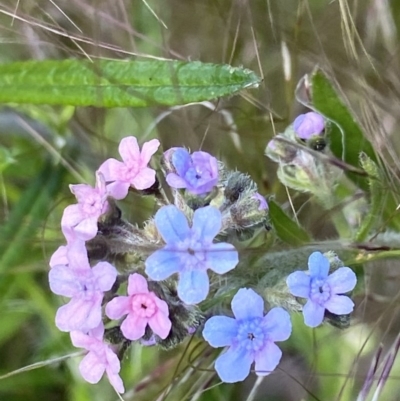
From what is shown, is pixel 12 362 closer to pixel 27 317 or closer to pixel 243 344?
pixel 27 317

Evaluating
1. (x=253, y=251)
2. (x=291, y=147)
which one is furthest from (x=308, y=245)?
(x=291, y=147)

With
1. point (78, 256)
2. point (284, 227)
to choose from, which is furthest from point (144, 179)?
point (284, 227)

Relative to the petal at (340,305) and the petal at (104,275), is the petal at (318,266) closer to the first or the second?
the petal at (340,305)

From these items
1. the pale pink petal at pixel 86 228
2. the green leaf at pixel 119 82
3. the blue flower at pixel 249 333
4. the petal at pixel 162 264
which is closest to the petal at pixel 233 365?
A: the blue flower at pixel 249 333

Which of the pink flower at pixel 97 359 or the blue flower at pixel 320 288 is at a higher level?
the blue flower at pixel 320 288

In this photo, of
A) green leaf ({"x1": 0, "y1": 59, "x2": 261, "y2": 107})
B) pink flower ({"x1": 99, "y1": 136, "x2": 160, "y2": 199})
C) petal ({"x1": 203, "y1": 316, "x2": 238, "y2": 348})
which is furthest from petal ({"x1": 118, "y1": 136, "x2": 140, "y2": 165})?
petal ({"x1": 203, "y1": 316, "x2": 238, "y2": 348})

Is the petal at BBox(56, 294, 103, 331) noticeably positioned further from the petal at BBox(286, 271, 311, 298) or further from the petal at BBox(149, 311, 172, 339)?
the petal at BBox(286, 271, 311, 298)
